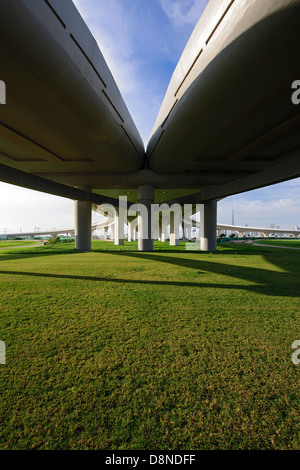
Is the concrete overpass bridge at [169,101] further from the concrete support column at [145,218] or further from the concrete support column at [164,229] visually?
the concrete support column at [164,229]

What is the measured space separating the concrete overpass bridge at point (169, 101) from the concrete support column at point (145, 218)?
90.1 inches

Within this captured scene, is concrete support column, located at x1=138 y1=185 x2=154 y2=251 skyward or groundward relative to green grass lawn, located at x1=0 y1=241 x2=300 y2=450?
skyward

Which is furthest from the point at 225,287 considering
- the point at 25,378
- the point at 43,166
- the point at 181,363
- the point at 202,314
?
the point at 43,166

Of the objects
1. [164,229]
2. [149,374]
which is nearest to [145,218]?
[149,374]

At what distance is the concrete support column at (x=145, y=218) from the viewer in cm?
1728

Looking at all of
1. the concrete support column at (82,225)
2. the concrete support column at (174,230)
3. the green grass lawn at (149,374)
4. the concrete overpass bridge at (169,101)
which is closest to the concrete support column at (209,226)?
the concrete overpass bridge at (169,101)

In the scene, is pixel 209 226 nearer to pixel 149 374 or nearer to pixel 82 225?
pixel 82 225

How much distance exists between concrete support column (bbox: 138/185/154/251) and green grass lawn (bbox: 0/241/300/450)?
12.8m

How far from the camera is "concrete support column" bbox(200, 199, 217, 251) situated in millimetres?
18328

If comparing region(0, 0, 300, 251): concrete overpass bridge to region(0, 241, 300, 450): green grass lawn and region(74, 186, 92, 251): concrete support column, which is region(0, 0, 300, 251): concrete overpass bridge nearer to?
region(74, 186, 92, 251): concrete support column

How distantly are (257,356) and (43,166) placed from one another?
1950 centimetres

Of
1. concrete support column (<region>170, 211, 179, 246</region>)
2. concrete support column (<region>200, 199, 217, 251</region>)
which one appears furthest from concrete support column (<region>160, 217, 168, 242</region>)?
concrete support column (<region>200, 199, 217, 251</region>)

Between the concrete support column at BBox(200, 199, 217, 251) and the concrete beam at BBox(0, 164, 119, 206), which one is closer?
the concrete beam at BBox(0, 164, 119, 206)
